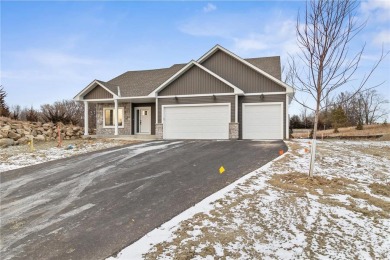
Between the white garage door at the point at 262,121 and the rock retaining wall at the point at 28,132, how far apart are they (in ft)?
39.7

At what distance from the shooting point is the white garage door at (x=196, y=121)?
52.3 feet

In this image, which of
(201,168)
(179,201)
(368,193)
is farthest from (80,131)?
(368,193)

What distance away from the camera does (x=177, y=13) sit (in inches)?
563

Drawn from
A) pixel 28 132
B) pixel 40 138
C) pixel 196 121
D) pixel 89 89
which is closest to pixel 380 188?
pixel 196 121

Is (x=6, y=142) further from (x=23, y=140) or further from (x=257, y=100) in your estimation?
(x=257, y=100)

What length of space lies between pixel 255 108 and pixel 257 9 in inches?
242

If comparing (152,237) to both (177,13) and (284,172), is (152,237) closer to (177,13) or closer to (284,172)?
(284,172)

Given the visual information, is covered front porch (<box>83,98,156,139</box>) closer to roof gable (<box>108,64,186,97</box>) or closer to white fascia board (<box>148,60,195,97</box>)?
roof gable (<box>108,64,186,97</box>)

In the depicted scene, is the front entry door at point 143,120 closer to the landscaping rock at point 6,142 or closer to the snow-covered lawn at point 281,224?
the landscaping rock at point 6,142

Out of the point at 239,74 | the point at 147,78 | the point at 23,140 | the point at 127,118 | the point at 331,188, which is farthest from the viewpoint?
the point at 147,78

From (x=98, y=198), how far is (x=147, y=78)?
1695 cm

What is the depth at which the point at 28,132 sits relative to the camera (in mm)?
15156

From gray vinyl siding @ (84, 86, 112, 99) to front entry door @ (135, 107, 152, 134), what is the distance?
94.2 inches

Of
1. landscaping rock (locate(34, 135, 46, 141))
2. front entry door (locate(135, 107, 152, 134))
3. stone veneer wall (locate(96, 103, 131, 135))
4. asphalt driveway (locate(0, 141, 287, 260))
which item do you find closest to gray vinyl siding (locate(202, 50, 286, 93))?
front entry door (locate(135, 107, 152, 134))
